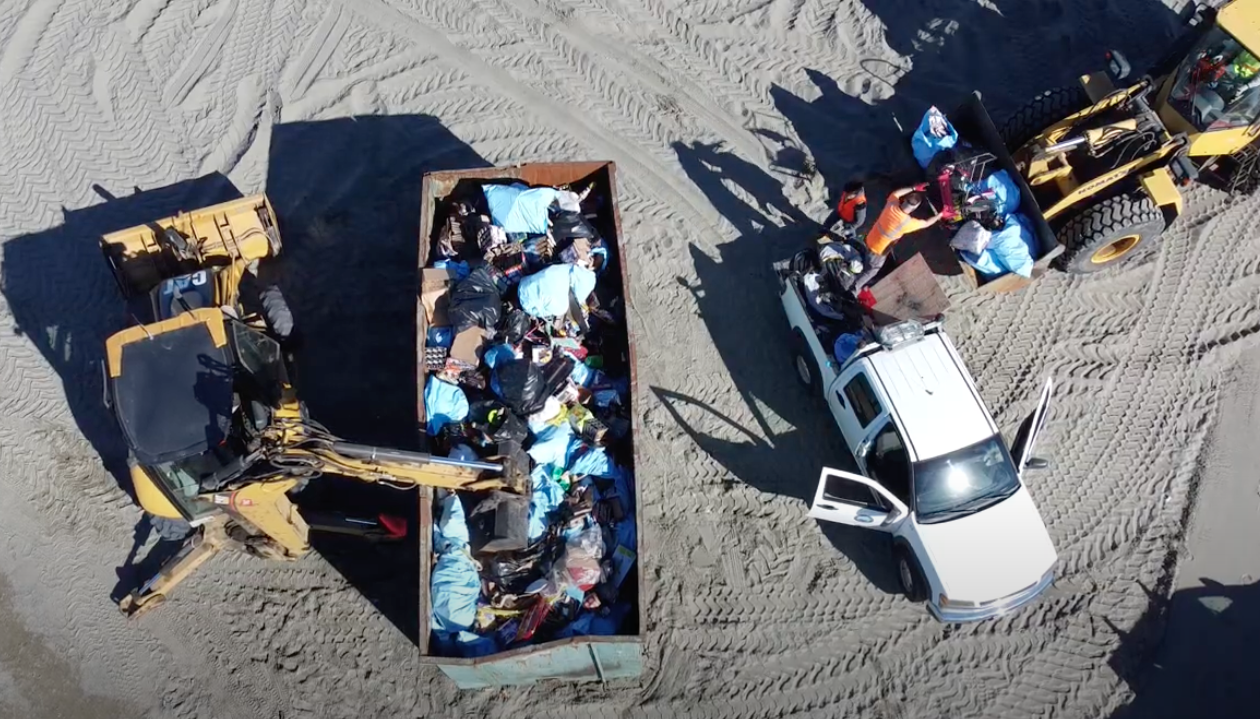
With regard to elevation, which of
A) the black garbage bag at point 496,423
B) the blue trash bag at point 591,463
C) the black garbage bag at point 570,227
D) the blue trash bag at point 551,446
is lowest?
the blue trash bag at point 591,463

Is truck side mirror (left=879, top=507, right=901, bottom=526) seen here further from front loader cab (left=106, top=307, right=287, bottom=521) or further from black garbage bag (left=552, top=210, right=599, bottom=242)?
front loader cab (left=106, top=307, right=287, bottom=521)

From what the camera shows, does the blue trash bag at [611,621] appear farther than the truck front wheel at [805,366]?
No

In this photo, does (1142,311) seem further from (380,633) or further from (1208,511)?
(380,633)

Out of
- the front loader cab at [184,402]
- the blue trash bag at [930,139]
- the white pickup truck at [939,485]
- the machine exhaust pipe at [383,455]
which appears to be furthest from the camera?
the blue trash bag at [930,139]

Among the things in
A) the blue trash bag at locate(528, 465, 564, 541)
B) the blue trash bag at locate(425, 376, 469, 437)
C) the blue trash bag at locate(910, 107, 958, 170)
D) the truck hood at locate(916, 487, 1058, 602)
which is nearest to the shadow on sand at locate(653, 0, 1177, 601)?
the blue trash bag at locate(910, 107, 958, 170)

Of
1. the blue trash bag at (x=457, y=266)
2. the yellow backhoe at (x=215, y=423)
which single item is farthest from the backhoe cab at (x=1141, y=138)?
the yellow backhoe at (x=215, y=423)

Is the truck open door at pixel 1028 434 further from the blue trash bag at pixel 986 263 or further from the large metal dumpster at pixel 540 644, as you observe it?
the large metal dumpster at pixel 540 644

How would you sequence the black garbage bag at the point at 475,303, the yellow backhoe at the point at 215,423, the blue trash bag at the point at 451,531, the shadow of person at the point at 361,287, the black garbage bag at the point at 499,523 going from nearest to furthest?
the yellow backhoe at the point at 215,423, the black garbage bag at the point at 499,523, the blue trash bag at the point at 451,531, the black garbage bag at the point at 475,303, the shadow of person at the point at 361,287

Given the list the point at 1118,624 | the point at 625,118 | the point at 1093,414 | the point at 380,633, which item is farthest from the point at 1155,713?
the point at 625,118
